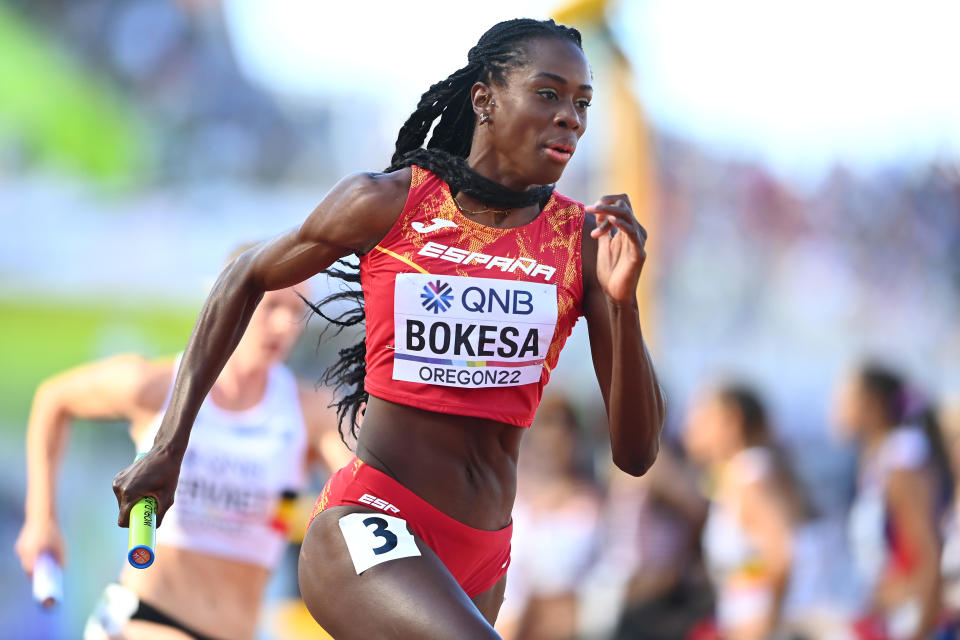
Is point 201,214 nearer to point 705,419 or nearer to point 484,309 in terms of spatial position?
point 705,419

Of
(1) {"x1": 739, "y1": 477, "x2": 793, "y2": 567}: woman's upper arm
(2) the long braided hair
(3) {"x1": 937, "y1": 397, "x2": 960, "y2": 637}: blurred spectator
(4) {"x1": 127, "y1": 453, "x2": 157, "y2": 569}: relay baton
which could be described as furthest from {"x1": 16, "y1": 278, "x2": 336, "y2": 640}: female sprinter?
(3) {"x1": 937, "y1": 397, "x2": 960, "y2": 637}: blurred spectator

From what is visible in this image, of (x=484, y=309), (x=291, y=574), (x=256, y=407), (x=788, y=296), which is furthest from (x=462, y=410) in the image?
(x=788, y=296)

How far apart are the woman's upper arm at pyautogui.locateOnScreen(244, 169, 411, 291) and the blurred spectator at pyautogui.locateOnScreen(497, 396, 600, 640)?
17.7 ft

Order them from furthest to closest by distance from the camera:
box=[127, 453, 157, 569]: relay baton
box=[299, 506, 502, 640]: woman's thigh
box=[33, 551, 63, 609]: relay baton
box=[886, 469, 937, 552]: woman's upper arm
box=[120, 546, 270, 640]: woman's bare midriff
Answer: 1. box=[886, 469, 937, 552]: woman's upper arm
2. box=[120, 546, 270, 640]: woman's bare midriff
3. box=[33, 551, 63, 609]: relay baton
4. box=[127, 453, 157, 569]: relay baton
5. box=[299, 506, 502, 640]: woman's thigh

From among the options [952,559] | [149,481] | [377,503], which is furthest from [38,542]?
[952,559]

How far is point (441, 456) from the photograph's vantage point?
3.41 meters

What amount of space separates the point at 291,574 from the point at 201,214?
313 inches

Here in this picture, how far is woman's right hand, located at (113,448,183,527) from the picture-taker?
3230 millimetres

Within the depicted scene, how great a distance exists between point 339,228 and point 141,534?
3.01 ft

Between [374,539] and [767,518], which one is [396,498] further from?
[767,518]

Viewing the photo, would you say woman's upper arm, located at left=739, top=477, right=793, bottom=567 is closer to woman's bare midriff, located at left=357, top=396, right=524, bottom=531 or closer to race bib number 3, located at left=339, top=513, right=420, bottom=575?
woman's bare midriff, located at left=357, top=396, right=524, bottom=531

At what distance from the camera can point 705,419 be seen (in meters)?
8.40

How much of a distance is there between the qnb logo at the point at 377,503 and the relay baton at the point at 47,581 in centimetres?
156

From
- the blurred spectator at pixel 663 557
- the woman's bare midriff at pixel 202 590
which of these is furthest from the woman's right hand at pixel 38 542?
the blurred spectator at pixel 663 557
